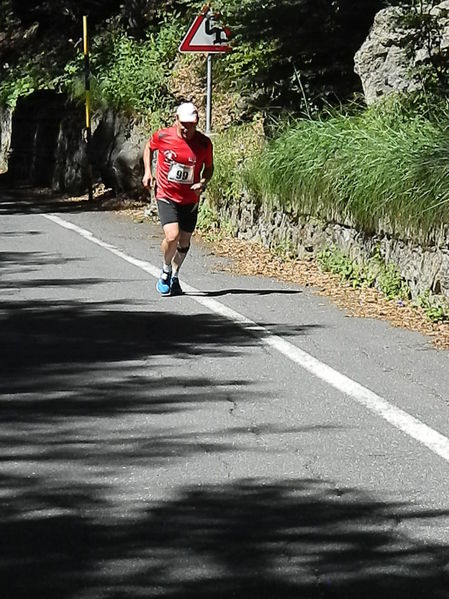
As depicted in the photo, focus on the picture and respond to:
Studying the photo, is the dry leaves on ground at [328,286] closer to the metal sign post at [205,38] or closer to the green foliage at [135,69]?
the metal sign post at [205,38]

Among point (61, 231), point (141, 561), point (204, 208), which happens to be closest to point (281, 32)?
point (204, 208)

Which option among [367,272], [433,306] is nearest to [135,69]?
[367,272]

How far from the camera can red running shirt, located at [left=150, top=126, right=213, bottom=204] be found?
12.1m

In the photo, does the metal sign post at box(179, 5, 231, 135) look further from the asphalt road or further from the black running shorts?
the asphalt road

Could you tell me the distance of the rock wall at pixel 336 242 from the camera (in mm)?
11141

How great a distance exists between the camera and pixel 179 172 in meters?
12.2

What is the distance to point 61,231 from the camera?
18125 millimetres

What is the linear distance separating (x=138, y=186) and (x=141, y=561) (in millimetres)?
18734

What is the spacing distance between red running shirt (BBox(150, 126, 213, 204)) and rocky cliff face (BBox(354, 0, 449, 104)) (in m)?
3.83

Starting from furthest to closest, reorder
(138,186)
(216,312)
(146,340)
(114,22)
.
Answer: (114,22) → (138,186) → (216,312) → (146,340)

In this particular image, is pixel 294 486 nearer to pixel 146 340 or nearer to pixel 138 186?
pixel 146 340

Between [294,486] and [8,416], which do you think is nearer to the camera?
[294,486]

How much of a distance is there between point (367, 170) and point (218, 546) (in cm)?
810

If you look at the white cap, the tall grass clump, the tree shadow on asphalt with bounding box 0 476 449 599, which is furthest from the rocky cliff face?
the tree shadow on asphalt with bounding box 0 476 449 599
